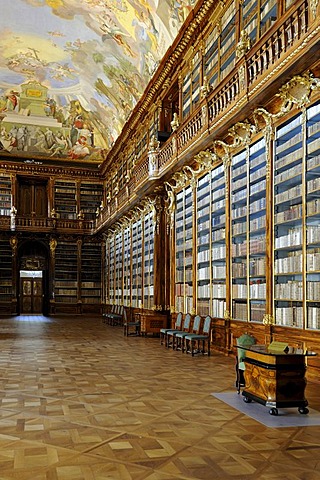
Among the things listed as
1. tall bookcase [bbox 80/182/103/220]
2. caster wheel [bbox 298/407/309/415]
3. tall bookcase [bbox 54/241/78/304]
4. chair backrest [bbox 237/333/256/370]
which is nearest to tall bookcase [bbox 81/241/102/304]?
tall bookcase [bbox 54/241/78/304]

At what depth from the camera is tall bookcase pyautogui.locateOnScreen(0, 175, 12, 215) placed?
2545 cm

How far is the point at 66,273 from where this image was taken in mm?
25625

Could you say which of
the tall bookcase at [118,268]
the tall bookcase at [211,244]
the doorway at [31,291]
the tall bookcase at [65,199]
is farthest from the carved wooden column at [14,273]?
the tall bookcase at [211,244]

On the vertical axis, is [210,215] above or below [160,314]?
above

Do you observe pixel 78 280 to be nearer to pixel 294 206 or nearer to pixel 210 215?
pixel 210 215

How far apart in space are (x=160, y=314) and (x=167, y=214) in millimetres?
2796

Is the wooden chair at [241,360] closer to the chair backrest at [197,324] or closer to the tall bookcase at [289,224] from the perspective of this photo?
the tall bookcase at [289,224]

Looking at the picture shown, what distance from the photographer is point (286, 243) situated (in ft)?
25.7

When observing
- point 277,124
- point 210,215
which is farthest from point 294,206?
point 210,215

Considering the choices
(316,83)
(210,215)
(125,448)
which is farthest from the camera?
(210,215)

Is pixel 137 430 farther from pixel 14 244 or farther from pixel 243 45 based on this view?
pixel 14 244

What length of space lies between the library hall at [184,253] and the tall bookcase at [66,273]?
1.40 m

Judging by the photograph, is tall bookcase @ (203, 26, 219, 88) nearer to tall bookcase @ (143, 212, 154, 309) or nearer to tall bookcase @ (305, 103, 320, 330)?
tall bookcase @ (305, 103, 320, 330)

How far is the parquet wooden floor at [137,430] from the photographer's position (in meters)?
3.65
